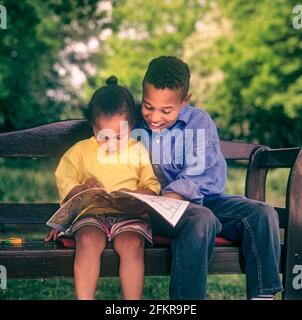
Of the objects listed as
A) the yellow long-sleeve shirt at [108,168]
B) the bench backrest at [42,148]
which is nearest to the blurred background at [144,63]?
the bench backrest at [42,148]

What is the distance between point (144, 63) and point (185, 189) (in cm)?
970

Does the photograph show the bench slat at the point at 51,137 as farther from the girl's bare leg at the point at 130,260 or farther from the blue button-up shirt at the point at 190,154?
the girl's bare leg at the point at 130,260

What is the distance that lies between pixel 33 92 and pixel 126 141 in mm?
3500

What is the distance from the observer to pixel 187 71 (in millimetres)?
2500

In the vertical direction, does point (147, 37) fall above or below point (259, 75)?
above

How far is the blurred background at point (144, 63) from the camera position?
4062 millimetres

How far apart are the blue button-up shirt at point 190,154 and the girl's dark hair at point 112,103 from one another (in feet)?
0.46

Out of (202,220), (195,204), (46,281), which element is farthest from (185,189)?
(46,281)

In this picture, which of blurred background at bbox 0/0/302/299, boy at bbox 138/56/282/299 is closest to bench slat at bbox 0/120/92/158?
blurred background at bbox 0/0/302/299

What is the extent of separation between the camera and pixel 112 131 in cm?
239

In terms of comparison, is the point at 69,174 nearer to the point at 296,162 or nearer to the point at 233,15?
the point at 296,162

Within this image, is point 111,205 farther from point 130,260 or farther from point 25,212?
point 25,212

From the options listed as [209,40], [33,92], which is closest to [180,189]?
[33,92]

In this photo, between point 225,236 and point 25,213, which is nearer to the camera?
point 225,236
